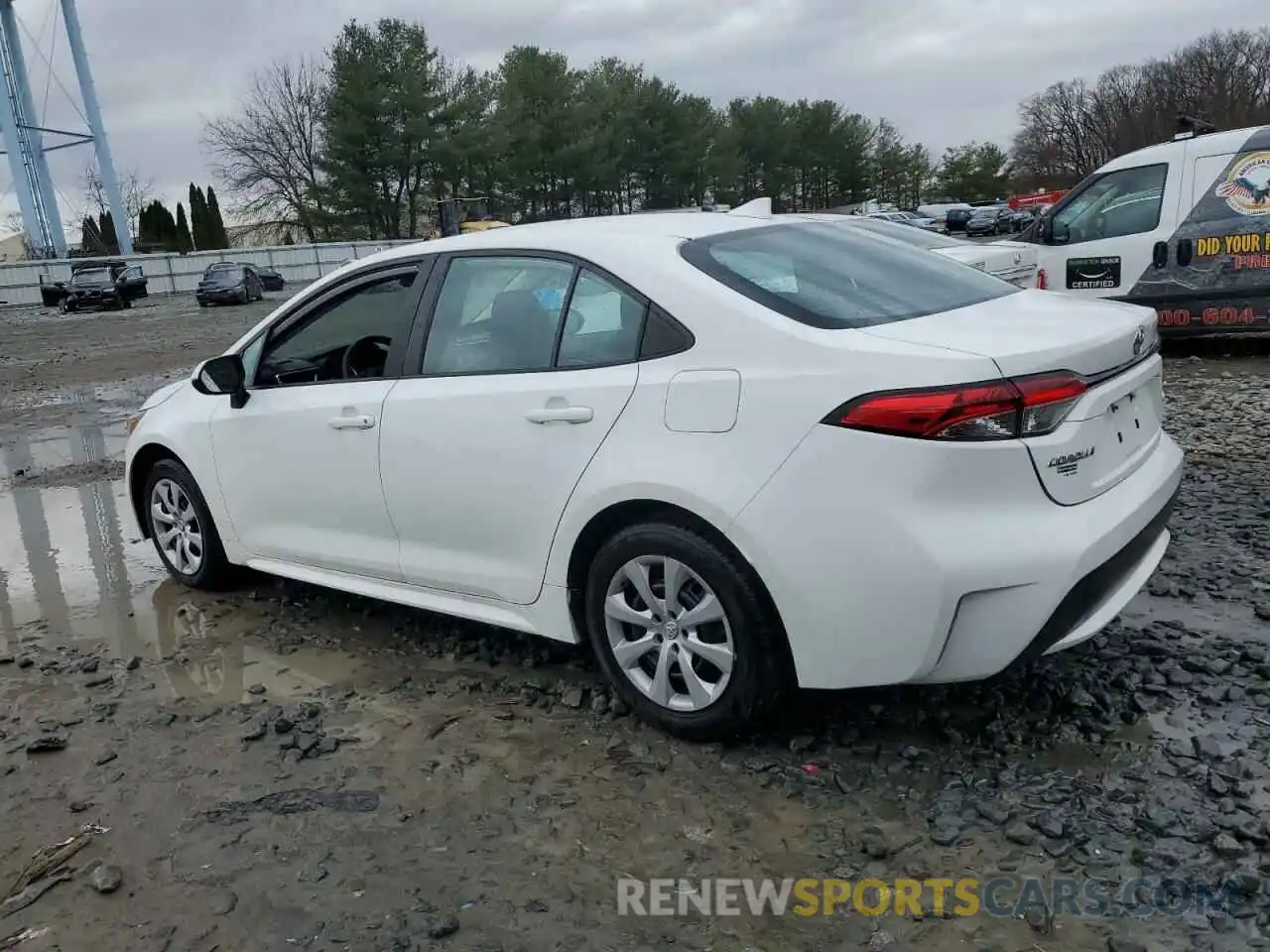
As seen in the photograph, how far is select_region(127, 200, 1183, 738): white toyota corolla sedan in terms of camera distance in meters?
2.84

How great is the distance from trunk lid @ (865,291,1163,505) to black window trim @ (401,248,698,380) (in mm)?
728

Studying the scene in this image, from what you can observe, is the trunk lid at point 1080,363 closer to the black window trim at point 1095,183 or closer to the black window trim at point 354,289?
the black window trim at point 354,289

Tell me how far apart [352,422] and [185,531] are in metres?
1.67

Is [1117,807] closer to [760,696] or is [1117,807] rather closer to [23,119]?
[760,696]

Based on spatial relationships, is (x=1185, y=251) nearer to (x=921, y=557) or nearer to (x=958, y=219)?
(x=921, y=557)

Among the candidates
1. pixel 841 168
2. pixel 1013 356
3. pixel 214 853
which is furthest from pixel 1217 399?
pixel 841 168

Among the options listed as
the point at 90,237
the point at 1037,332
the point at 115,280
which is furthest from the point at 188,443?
the point at 90,237

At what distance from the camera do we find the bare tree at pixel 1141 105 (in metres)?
75.1

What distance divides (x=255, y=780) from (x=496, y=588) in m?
1.00

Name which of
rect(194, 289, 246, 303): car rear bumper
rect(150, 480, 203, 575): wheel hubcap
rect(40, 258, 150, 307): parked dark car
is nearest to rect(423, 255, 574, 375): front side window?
rect(150, 480, 203, 575): wheel hubcap

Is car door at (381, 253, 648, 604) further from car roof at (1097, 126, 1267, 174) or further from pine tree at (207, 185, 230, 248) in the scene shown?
pine tree at (207, 185, 230, 248)

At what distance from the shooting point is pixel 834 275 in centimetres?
351

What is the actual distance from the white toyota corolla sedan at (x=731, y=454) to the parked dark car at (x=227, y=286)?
101ft

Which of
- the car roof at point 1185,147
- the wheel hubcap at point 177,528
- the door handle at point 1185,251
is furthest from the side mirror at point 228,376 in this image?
the door handle at point 1185,251
